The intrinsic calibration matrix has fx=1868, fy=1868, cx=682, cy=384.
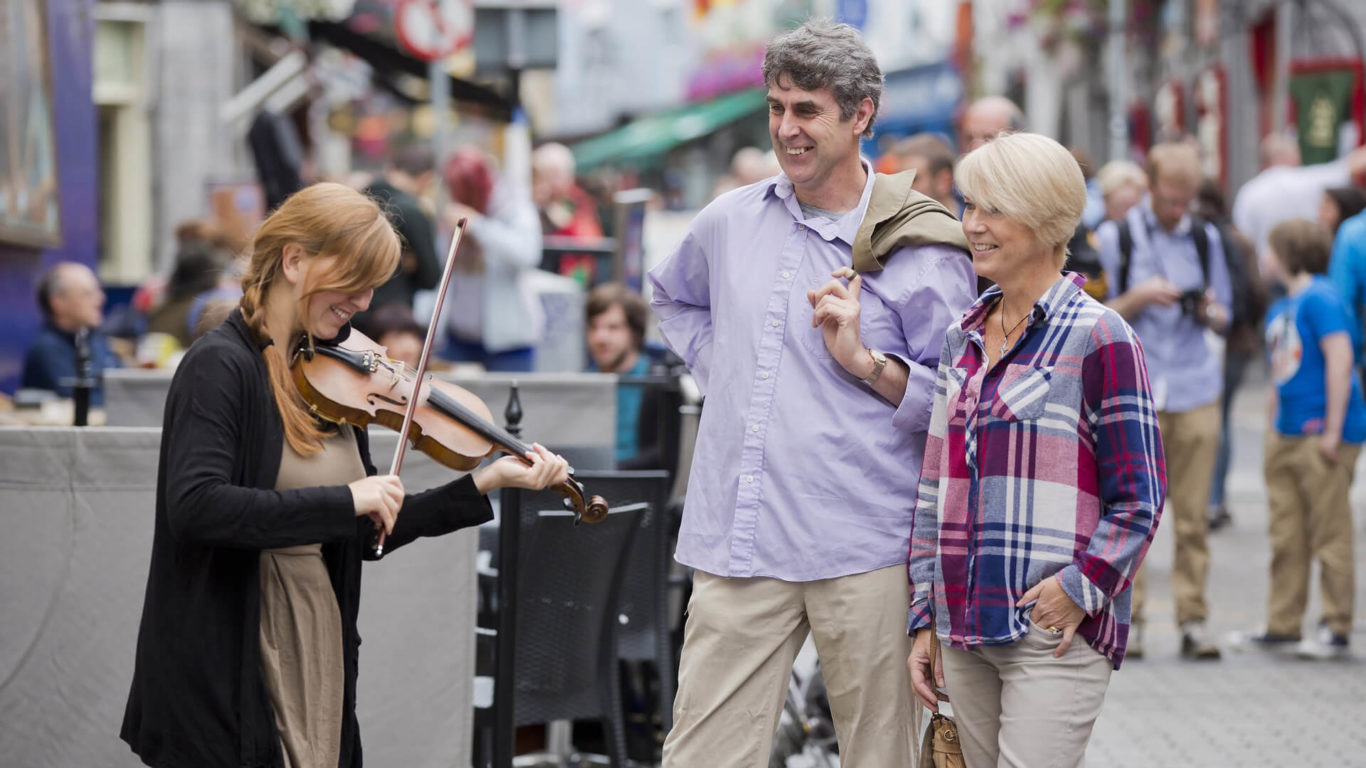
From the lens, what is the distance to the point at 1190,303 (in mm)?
8070

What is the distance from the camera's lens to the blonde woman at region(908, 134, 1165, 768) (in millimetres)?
3584

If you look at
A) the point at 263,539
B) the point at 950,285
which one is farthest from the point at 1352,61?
the point at 263,539

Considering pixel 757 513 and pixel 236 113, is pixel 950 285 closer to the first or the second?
pixel 757 513

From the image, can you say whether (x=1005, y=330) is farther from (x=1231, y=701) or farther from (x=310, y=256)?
(x=1231, y=701)

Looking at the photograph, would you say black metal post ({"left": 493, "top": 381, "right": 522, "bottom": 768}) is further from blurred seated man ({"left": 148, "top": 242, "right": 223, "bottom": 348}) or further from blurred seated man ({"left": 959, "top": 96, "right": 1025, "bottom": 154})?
blurred seated man ({"left": 148, "top": 242, "right": 223, "bottom": 348})

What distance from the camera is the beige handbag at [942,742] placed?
12.5ft

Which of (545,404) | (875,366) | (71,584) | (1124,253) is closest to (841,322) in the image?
(875,366)

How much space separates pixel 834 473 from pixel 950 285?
47 cm

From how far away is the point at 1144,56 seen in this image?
31969mm

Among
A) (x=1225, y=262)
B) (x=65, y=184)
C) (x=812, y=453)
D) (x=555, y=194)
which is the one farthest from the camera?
(x=555, y=194)

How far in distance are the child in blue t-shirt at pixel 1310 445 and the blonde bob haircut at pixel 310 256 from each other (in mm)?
5617

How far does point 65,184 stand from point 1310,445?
8.03 metres

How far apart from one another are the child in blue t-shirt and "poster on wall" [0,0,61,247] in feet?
21.8

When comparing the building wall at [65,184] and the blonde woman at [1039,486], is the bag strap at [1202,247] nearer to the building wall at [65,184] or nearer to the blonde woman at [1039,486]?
the blonde woman at [1039,486]
